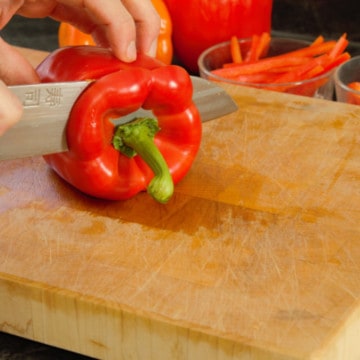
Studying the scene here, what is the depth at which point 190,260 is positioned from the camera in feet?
4.03

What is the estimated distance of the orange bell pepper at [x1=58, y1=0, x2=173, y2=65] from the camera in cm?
195

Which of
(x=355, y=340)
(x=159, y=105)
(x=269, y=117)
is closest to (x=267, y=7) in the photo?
(x=269, y=117)

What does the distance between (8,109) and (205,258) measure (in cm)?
33

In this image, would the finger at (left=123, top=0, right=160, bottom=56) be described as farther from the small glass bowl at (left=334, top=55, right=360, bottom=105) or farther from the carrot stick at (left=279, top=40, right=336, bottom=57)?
the carrot stick at (left=279, top=40, right=336, bottom=57)

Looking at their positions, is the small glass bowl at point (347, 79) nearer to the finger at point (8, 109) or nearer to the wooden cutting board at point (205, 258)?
the wooden cutting board at point (205, 258)

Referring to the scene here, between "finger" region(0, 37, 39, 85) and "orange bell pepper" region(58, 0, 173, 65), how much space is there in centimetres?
60

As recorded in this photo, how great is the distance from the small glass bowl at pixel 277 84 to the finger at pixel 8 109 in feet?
2.11

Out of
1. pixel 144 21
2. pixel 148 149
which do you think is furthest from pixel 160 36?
pixel 148 149

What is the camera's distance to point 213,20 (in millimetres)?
2018

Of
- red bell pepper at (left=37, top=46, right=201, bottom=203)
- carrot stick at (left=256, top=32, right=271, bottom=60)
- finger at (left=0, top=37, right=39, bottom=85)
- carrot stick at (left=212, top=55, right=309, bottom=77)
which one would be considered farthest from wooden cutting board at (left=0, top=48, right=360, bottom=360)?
carrot stick at (left=256, top=32, right=271, bottom=60)

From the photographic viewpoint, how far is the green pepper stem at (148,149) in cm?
131

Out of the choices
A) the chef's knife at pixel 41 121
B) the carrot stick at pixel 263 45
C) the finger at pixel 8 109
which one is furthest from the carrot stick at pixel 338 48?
the finger at pixel 8 109

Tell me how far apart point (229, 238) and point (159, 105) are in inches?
9.3

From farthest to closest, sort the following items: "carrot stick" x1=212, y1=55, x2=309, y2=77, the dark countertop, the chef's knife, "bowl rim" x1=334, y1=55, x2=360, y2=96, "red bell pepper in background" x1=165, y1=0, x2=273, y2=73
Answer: the dark countertop
"red bell pepper in background" x1=165, y1=0, x2=273, y2=73
"carrot stick" x1=212, y1=55, x2=309, y2=77
"bowl rim" x1=334, y1=55, x2=360, y2=96
the chef's knife
